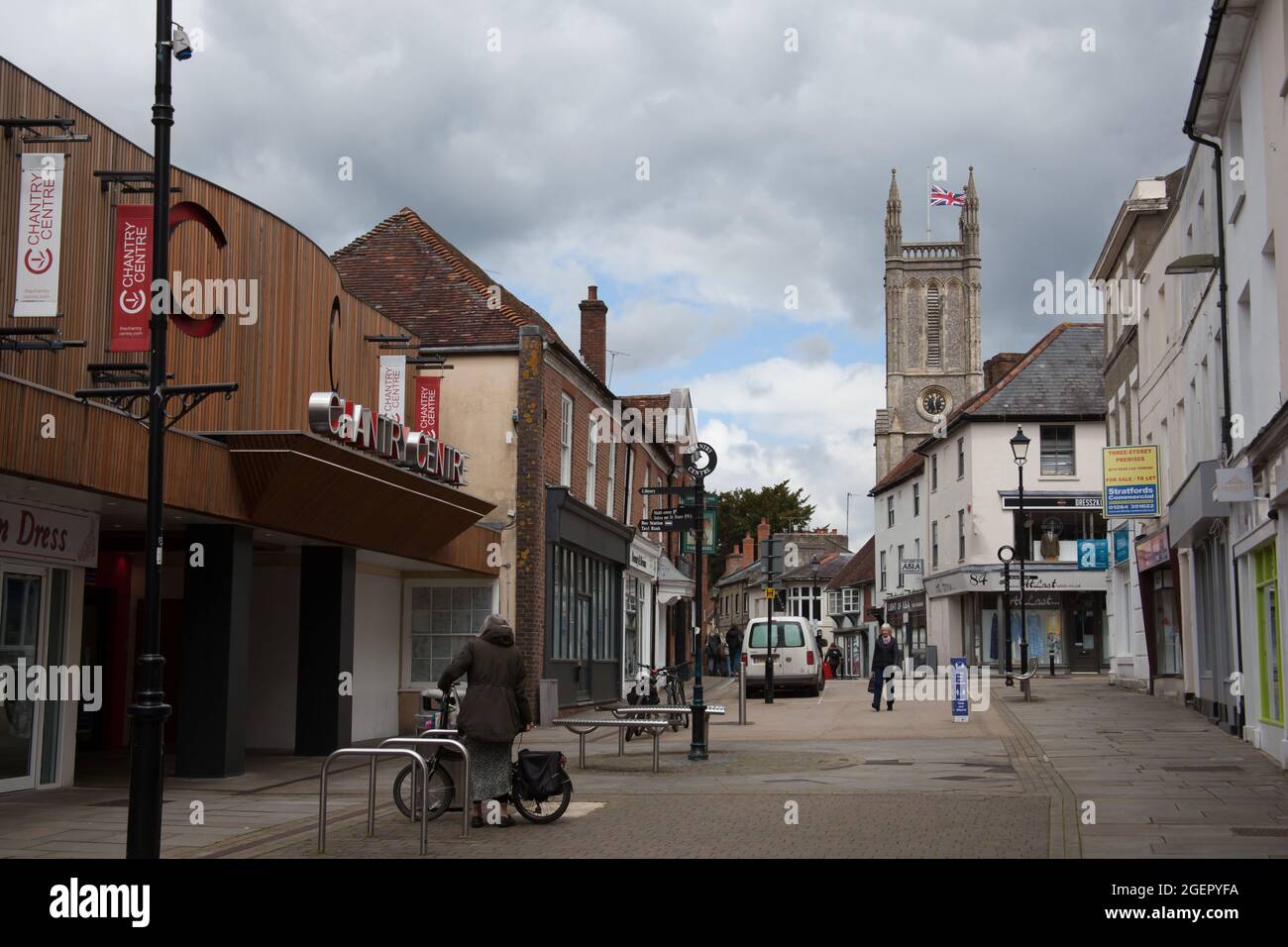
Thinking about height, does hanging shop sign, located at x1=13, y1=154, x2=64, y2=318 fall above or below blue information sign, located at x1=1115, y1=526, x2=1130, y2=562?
above

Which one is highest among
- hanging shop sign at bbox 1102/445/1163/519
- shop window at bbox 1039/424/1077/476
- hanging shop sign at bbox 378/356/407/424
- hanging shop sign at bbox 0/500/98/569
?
shop window at bbox 1039/424/1077/476

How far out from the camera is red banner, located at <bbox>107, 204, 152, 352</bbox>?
12.8m

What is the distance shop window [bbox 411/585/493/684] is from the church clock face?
239ft

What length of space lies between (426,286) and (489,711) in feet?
53.5

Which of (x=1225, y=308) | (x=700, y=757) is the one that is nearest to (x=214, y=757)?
(x=700, y=757)

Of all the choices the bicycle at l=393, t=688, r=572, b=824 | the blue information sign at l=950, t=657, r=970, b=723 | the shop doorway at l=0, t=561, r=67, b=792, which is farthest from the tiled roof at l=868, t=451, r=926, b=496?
the bicycle at l=393, t=688, r=572, b=824

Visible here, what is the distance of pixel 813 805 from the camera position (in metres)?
12.9

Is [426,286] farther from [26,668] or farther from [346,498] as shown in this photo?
[26,668]

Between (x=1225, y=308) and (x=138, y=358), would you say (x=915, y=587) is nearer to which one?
(x=1225, y=308)

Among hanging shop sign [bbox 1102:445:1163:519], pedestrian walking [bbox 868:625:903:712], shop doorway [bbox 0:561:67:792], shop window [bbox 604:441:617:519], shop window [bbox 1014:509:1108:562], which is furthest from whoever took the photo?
shop window [bbox 1014:509:1108:562]

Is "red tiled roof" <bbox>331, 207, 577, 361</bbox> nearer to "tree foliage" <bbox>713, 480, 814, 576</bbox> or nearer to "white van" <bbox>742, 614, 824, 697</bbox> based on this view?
"white van" <bbox>742, 614, 824, 697</bbox>

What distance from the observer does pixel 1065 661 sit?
49.4 m

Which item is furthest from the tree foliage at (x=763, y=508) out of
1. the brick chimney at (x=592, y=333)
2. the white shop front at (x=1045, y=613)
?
the brick chimney at (x=592, y=333)

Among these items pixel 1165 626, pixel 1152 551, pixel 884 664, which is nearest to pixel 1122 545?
pixel 1165 626
